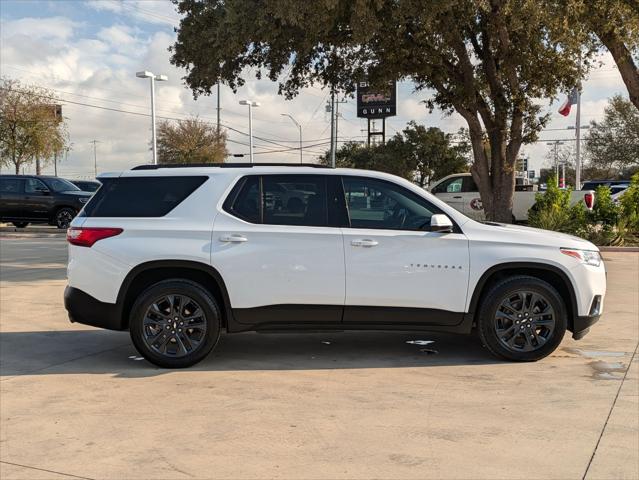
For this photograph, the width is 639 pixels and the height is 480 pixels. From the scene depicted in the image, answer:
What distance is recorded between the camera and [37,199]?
71.7 feet

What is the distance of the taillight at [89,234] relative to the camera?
222 inches

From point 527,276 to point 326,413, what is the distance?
7.86 ft

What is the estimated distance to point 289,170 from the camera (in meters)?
5.83

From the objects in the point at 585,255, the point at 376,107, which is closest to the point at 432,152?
the point at 376,107

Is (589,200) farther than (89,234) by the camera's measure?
Yes

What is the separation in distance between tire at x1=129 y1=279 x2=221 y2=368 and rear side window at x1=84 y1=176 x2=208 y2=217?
2.35 feet

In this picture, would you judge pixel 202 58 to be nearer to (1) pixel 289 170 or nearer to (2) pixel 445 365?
(1) pixel 289 170

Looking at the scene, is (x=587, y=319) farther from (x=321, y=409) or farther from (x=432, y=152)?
(x=432, y=152)

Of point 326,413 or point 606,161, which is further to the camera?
point 606,161

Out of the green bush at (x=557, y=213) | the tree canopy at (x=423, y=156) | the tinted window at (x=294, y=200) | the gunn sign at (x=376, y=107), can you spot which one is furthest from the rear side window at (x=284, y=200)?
the gunn sign at (x=376, y=107)

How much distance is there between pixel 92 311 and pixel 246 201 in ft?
5.60

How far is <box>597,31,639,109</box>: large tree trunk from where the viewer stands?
13680 millimetres

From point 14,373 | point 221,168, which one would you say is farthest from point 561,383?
point 14,373

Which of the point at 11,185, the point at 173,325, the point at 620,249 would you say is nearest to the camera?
the point at 173,325
